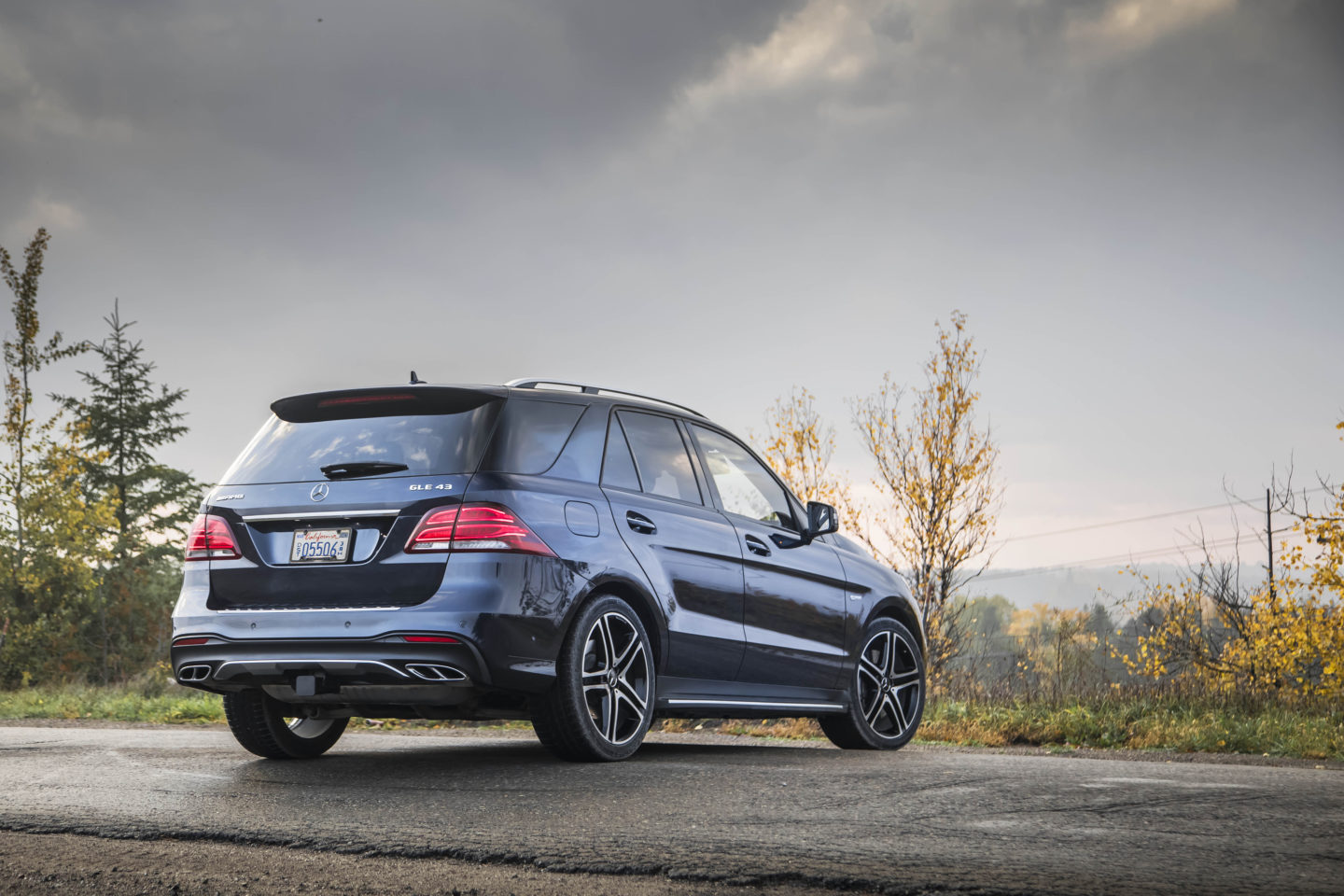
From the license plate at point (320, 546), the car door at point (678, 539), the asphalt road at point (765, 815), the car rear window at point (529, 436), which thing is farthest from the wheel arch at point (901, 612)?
the license plate at point (320, 546)

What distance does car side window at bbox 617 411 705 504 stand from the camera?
21.7 feet

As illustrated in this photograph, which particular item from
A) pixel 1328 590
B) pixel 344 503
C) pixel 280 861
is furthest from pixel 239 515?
pixel 1328 590

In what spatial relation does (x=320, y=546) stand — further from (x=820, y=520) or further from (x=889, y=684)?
(x=889, y=684)

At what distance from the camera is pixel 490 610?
528 centimetres

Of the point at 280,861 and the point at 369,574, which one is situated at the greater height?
the point at 369,574

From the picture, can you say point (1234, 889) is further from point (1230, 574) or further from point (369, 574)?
point (1230, 574)

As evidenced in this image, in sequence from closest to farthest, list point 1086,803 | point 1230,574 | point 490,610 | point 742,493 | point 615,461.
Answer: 1. point 1086,803
2. point 490,610
3. point 615,461
4. point 742,493
5. point 1230,574

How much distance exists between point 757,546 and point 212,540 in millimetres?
2962

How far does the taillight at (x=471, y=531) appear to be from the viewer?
5.37m

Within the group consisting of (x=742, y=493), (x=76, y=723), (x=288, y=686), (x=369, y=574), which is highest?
(x=742, y=493)

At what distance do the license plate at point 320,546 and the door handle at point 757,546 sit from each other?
7.98 feet

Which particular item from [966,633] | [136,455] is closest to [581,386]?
[966,633]

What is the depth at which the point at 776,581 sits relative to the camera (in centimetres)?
721

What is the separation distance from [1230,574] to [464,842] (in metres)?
16.5
